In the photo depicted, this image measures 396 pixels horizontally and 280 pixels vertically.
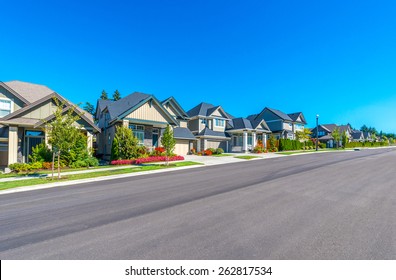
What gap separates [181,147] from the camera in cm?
2947

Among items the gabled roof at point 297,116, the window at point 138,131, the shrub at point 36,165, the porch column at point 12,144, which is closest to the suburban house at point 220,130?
the window at point 138,131

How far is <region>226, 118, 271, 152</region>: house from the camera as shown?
120ft

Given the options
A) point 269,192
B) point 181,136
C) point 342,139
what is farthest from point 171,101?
point 342,139

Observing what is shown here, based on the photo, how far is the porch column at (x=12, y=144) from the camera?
17531mm

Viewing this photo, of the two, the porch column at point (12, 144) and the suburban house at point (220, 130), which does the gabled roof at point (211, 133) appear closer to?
the suburban house at point (220, 130)

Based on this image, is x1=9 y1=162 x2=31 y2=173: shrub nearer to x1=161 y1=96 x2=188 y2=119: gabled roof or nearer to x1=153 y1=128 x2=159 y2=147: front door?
x1=153 y1=128 x2=159 y2=147: front door

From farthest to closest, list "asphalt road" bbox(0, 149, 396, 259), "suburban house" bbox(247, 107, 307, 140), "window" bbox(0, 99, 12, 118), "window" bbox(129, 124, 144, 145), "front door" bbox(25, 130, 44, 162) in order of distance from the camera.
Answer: "suburban house" bbox(247, 107, 307, 140) → "window" bbox(129, 124, 144, 145) → "window" bbox(0, 99, 12, 118) → "front door" bbox(25, 130, 44, 162) → "asphalt road" bbox(0, 149, 396, 259)

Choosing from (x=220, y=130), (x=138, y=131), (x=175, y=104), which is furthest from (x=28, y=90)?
(x=220, y=130)

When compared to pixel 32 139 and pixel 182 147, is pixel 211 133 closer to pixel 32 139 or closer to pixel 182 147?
pixel 182 147

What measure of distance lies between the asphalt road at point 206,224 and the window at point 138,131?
1462 centimetres

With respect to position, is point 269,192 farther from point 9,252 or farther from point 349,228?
point 9,252

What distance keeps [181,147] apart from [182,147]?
0.23 meters

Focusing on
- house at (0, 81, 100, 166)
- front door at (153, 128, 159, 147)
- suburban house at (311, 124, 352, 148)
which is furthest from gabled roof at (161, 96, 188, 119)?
suburban house at (311, 124, 352, 148)

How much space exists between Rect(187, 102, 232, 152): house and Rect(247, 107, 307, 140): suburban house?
619 inches
